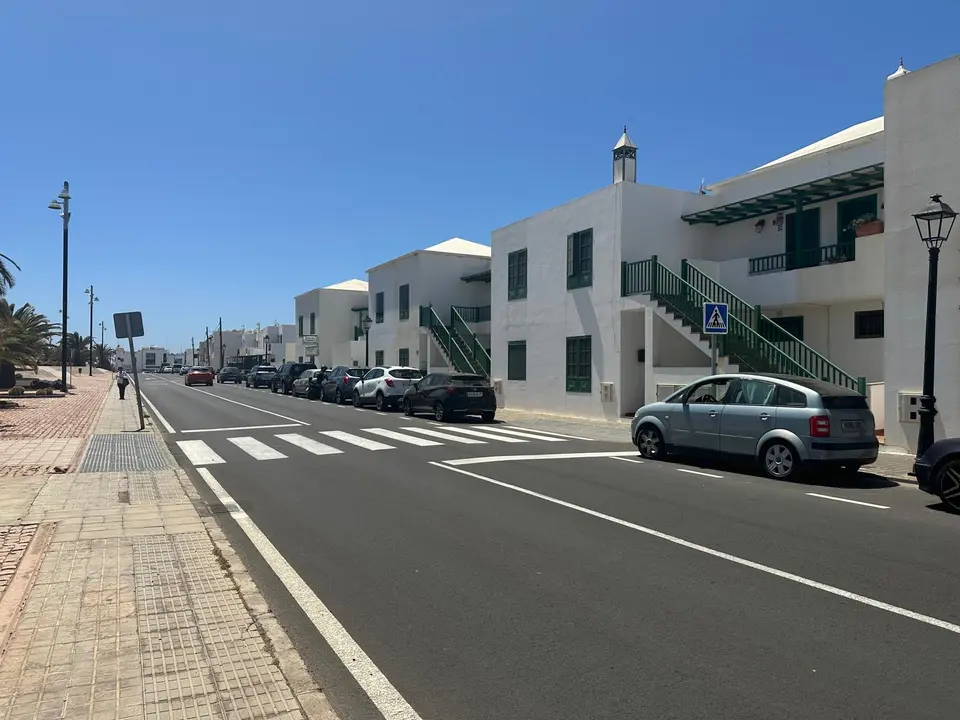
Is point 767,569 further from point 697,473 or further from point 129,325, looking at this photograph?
point 129,325

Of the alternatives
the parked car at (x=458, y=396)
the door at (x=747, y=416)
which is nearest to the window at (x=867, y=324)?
the door at (x=747, y=416)

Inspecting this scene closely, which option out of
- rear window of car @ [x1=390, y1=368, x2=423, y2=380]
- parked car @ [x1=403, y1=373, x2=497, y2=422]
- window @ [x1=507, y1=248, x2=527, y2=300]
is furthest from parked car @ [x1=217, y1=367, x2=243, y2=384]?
parked car @ [x1=403, y1=373, x2=497, y2=422]

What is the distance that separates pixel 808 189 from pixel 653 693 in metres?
17.5

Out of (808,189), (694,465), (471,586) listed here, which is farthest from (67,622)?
(808,189)

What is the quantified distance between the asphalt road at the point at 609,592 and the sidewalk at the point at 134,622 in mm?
273

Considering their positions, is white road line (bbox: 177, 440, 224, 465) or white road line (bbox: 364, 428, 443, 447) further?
white road line (bbox: 364, 428, 443, 447)

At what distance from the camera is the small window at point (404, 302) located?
3672cm

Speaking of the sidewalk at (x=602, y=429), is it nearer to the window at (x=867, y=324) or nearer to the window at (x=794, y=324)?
the window at (x=794, y=324)

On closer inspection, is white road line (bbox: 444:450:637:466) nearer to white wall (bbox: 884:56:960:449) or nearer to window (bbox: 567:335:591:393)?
white wall (bbox: 884:56:960:449)

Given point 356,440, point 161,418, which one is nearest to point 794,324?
point 356,440

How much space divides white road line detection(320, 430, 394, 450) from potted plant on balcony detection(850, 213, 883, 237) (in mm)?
12168

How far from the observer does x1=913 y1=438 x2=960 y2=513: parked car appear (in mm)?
8242

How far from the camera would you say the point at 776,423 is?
10625mm

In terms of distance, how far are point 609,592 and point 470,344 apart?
26579 millimetres
